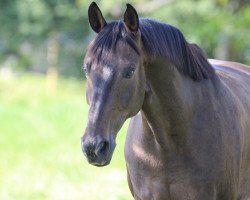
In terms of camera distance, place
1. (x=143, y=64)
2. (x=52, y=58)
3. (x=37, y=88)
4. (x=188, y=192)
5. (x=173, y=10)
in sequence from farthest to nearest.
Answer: (x=52, y=58) < (x=37, y=88) < (x=173, y=10) < (x=188, y=192) < (x=143, y=64)

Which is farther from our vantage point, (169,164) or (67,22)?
(67,22)

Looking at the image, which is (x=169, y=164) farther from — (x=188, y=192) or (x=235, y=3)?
(x=235, y=3)

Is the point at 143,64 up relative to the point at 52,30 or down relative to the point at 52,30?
up

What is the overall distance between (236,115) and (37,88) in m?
23.3

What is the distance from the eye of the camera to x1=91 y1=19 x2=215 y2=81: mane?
380cm

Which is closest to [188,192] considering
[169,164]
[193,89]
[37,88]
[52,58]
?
[169,164]

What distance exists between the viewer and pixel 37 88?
27578 mm

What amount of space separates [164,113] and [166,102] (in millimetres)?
73

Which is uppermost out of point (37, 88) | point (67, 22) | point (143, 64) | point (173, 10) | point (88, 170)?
point (143, 64)

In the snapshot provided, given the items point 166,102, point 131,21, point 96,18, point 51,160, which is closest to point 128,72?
point 131,21

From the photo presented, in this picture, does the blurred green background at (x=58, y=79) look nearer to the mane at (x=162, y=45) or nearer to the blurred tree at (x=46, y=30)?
the blurred tree at (x=46, y=30)

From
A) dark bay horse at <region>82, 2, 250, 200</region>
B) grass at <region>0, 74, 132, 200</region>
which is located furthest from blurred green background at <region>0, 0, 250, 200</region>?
dark bay horse at <region>82, 2, 250, 200</region>

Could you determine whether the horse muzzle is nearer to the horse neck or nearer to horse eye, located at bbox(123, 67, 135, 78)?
horse eye, located at bbox(123, 67, 135, 78)

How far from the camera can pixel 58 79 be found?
97.3 ft
